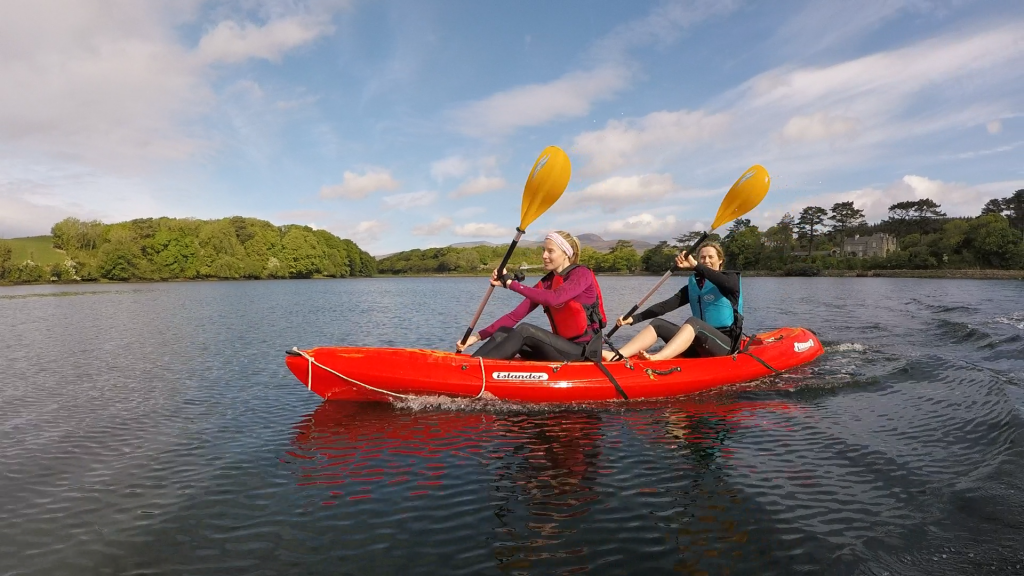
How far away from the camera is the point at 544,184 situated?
954 centimetres

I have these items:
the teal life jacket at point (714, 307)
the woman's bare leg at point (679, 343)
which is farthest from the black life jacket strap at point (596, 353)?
the teal life jacket at point (714, 307)

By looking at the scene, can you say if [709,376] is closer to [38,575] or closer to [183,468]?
[183,468]

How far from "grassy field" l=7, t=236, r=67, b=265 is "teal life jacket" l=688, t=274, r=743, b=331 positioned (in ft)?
310

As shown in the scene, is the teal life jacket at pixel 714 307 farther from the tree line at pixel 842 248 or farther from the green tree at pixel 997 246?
the green tree at pixel 997 246

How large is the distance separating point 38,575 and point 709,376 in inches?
321

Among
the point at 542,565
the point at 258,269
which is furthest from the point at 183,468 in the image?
the point at 258,269

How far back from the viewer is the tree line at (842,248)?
72.1m

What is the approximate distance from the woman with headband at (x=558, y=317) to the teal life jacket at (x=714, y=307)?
2.17 meters

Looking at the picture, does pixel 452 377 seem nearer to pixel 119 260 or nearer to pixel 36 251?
pixel 119 260

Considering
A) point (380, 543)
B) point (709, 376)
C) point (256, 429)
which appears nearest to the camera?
point (380, 543)

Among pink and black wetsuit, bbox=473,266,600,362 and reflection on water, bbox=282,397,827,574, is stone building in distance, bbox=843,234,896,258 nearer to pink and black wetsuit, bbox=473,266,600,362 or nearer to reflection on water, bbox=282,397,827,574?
pink and black wetsuit, bbox=473,266,600,362

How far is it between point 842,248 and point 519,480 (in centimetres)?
11238

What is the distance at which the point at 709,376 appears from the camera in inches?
355

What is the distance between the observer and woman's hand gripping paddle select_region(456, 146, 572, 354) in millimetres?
9492
